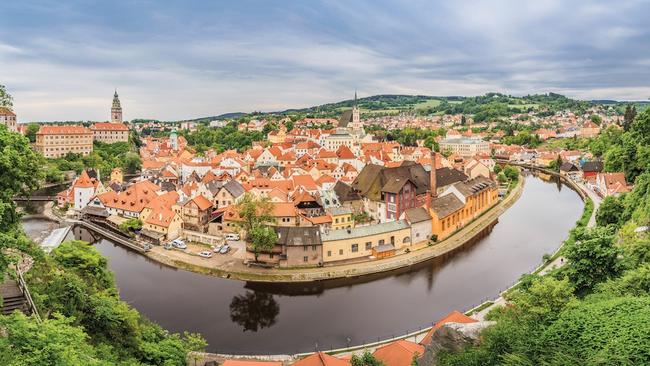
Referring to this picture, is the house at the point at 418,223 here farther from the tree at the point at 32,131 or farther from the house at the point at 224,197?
the tree at the point at 32,131

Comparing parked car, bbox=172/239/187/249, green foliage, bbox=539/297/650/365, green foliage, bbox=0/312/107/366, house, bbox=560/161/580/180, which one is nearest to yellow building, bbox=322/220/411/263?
parked car, bbox=172/239/187/249

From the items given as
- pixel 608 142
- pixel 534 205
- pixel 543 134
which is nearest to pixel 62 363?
pixel 534 205

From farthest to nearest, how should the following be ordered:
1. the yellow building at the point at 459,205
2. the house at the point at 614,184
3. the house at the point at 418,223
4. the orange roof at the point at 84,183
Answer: the orange roof at the point at 84,183, the house at the point at 614,184, the yellow building at the point at 459,205, the house at the point at 418,223

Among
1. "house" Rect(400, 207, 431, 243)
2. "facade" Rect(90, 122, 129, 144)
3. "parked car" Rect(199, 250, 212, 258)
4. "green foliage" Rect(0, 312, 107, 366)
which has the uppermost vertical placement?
"facade" Rect(90, 122, 129, 144)

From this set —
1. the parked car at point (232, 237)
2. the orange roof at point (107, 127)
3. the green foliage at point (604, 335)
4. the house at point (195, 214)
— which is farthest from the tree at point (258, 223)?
the orange roof at point (107, 127)

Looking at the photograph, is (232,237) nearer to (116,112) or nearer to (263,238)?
(263,238)

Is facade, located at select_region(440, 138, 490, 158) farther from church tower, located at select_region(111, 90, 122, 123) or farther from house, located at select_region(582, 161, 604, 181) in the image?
church tower, located at select_region(111, 90, 122, 123)

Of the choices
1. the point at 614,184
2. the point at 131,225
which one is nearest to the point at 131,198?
the point at 131,225

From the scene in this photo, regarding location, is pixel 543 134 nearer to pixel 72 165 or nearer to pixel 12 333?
pixel 72 165

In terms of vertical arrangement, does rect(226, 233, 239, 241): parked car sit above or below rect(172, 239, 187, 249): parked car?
above
